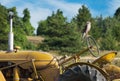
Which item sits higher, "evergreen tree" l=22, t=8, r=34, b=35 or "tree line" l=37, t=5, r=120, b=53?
"evergreen tree" l=22, t=8, r=34, b=35

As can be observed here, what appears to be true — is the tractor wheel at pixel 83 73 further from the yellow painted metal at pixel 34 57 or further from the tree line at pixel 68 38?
the tree line at pixel 68 38

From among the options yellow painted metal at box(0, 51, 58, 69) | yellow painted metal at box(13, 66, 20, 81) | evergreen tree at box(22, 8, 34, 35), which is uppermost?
evergreen tree at box(22, 8, 34, 35)

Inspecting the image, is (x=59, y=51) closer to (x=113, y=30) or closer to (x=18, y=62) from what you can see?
(x=113, y=30)

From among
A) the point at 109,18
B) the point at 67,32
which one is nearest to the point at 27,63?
the point at 67,32

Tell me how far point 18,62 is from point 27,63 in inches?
9.6

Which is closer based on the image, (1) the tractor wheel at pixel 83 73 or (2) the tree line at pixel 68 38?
(1) the tractor wheel at pixel 83 73

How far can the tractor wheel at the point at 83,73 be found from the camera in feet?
30.6

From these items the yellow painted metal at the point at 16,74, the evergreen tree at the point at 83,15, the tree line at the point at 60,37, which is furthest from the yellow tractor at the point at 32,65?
the evergreen tree at the point at 83,15

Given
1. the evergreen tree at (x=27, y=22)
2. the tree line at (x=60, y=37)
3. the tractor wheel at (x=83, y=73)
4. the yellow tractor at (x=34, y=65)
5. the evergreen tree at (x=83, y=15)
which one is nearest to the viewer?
the tractor wheel at (x=83, y=73)

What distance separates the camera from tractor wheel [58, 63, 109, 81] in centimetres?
932

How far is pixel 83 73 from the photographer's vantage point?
31.1 feet

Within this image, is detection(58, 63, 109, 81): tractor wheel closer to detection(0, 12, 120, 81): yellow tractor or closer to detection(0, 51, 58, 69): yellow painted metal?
detection(0, 12, 120, 81): yellow tractor

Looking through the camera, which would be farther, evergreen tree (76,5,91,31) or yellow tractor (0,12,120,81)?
evergreen tree (76,5,91,31)

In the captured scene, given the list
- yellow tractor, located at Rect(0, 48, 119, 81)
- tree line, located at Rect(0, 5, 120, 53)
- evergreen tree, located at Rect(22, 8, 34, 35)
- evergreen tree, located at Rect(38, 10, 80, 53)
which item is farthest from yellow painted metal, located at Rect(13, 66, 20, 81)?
evergreen tree, located at Rect(22, 8, 34, 35)
